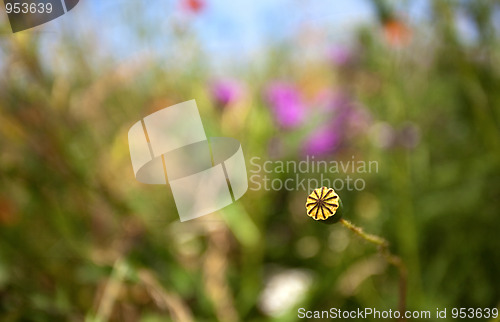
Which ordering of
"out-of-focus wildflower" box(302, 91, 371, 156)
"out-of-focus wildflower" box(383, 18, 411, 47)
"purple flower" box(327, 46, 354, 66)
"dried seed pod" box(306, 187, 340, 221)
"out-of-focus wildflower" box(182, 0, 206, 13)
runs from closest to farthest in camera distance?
"dried seed pod" box(306, 187, 340, 221) < "out-of-focus wildflower" box(383, 18, 411, 47) < "out-of-focus wildflower" box(182, 0, 206, 13) < "out-of-focus wildflower" box(302, 91, 371, 156) < "purple flower" box(327, 46, 354, 66)

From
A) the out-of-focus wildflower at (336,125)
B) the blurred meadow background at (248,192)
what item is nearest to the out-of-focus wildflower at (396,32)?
the blurred meadow background at (248,192)

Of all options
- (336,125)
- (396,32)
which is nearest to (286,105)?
(336,125)

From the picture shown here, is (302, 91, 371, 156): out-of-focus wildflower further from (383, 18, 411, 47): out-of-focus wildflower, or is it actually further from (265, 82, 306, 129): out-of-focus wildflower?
(383, 18, 411, 47): out-of-focus wildflower

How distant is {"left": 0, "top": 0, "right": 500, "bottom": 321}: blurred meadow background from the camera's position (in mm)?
547

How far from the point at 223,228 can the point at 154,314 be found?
0.18 m

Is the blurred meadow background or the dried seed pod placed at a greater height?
the dried seed pod

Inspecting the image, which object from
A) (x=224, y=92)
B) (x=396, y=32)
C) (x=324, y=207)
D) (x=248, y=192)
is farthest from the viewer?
(x=224, y=92)

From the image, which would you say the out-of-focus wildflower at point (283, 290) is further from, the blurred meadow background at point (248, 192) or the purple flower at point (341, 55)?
the purple flower at point (341, 55)

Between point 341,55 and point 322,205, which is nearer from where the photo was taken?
A: point 322,205

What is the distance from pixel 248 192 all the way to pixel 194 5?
0.28 m

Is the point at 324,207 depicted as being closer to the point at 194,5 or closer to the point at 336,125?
the point at 194,5

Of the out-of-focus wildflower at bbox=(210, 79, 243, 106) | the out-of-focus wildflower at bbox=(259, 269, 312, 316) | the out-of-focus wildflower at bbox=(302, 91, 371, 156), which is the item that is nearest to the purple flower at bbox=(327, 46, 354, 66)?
the out-of-focus wildflower at bbox=(302, 91, 371, 156)

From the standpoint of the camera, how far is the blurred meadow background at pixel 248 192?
55 cm

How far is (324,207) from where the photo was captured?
229mm
